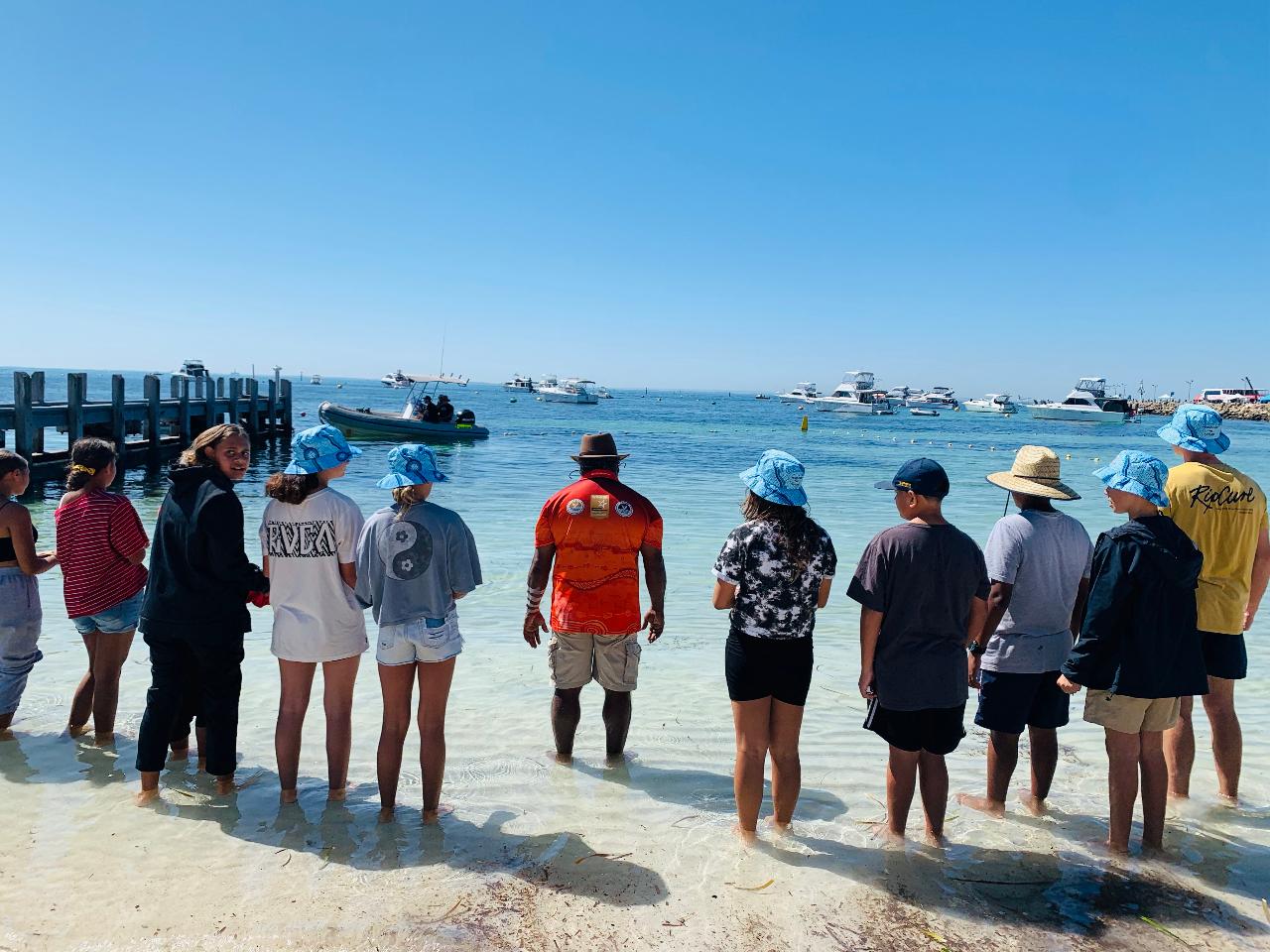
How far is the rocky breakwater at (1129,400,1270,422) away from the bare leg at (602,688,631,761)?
84.5 meters

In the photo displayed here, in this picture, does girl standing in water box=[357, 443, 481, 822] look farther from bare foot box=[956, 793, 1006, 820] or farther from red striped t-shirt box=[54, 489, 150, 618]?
bare foot box=[956, 793, 1006, 820]

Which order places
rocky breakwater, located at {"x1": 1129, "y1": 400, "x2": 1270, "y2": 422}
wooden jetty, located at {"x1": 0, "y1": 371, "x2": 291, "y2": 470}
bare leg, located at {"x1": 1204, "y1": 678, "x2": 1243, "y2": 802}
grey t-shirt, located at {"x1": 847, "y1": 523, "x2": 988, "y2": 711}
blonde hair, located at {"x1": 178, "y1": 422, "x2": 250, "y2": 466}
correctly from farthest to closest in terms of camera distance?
rocky breakwater, located at {"x1": 1129, "y1": 400, "x2": 1270, "y2": 422}
wooden jetty, located at {"x1": 0, "y1": 371, "x2": 291, "y2": 470}
bare leg, located at {"x1": 1204, "y1": 678, "x2": 1243, "y2": 802}
blonde hair, located at {"x1": 178, "y1": 422, "x2": 250, "y2": 466}
grey t-shirt, located at {"x1": 847, "y1": 523, "x2": 988, "y2": 711}

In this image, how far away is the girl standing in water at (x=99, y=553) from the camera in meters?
3.99

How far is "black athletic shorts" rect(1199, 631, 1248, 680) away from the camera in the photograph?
3.65 meters

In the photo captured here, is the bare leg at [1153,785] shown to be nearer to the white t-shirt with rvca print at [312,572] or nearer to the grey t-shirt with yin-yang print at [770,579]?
the grey t-shirt with yin-yang print at [770,579]

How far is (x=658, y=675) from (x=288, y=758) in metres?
2.94

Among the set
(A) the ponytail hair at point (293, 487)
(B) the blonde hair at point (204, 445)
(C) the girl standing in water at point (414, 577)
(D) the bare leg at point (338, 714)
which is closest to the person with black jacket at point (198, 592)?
(B) the blonde hair at point (204, 445)

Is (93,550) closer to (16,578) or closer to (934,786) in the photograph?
(16,578)

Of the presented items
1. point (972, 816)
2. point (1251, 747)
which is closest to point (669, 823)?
point (972, 816)

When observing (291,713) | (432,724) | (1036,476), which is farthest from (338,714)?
(1036,476)

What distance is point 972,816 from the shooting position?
3.80 metres

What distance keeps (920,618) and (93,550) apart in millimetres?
3801

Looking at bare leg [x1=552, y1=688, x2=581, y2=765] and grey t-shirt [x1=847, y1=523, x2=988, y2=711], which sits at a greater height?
grey t-shirt [x1=847, y1=523, x2=988, y2=711]

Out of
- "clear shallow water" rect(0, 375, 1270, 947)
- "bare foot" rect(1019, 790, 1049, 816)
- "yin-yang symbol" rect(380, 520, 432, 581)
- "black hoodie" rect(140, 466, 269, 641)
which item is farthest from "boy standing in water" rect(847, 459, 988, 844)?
"black hoodie" rect(140, 466, 269, 641)
